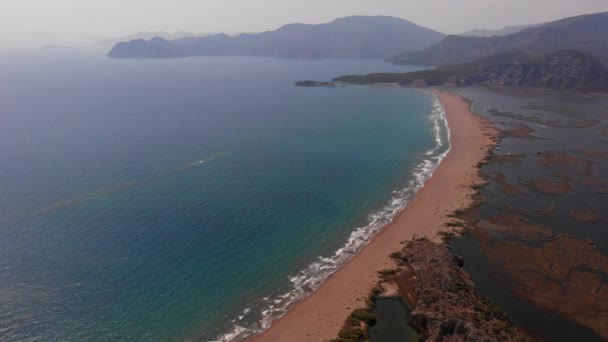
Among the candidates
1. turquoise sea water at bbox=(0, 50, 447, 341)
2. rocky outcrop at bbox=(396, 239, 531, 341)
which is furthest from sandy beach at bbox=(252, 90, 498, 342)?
rocky outcrop at bbox=(396, 239, 531, 341)

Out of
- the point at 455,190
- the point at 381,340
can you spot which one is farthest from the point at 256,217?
the point at 455,190

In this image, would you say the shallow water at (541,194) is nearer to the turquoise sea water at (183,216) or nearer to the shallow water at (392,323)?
the shallow water at (392,323)

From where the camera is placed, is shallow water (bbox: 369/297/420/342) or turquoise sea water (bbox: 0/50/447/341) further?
turquoise sea water (bbox: 0/50/447/341)

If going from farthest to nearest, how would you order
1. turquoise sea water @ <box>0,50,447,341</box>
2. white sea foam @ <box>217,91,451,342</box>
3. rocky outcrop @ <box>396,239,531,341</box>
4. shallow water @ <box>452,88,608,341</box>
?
turquoise sea water @ <box>0,50,447,341</box> → shallow water @ <box>452,88,608,341</box> → white sea foam @ <box>217,91,451,342</box> → rocky outcrop @ <box>396,239,531,341</box>

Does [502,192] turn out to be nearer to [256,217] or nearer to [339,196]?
[339,196]

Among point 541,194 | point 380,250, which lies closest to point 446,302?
point 380,250

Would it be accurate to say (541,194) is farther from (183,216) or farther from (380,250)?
(183,216)

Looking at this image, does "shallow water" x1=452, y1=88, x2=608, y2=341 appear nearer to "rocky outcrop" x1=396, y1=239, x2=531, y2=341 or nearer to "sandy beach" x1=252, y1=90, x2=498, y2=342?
"rocky outcrop" x1=396, y1=239, x2=531, y2=341
